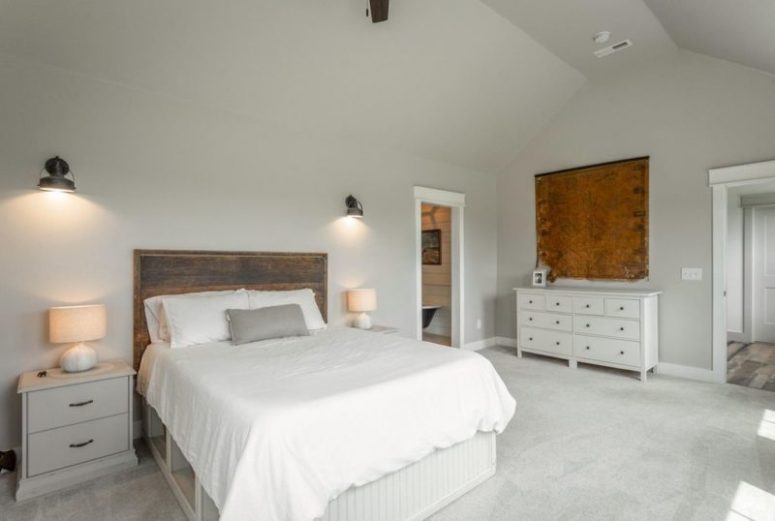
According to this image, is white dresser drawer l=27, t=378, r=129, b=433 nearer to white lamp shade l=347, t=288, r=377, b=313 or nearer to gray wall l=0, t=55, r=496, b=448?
gray wall l=0, t=55, r=496, b=448

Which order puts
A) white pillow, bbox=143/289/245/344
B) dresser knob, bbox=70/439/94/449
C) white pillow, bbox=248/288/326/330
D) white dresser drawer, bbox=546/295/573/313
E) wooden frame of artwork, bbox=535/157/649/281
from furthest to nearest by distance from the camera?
1. white dresser drawer, bbox=546/295/573/313
2. wooden frame of artwork, bbox=535/157/649/281
3. white pillow, bbox=248/288/326/330
4. white pillow, bbox=143/289/245/344
5. dresser knob, bbox=70/439/94/449

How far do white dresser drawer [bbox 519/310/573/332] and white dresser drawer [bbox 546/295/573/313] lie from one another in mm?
71

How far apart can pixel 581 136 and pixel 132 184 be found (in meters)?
4.85

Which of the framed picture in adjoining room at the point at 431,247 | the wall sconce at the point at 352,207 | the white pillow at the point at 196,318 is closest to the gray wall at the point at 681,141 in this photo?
the framed picture in adjoining room at the point at 431,247

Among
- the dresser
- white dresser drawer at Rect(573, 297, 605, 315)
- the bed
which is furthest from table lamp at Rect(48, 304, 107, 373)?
white dresser drawer at Rect(573, 297, 605, 315)

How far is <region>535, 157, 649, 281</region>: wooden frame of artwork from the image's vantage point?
180 inches

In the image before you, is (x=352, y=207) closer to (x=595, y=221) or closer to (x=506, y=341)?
(x=595, y=221)

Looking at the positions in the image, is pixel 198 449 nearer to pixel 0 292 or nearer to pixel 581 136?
pixel 0 292

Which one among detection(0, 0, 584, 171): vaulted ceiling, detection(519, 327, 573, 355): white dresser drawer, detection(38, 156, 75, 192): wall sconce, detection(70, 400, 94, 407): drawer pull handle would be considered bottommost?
detection(519, 327, 573, 355): white dresser drawer

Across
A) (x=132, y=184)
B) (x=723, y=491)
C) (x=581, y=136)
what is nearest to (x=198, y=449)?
(x=132, y=184)

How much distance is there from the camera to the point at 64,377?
7.86ft

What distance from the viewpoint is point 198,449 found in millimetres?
1757

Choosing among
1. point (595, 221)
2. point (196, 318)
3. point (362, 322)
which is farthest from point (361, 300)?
point (595, 221)

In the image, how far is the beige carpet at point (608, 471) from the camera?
2.03m
